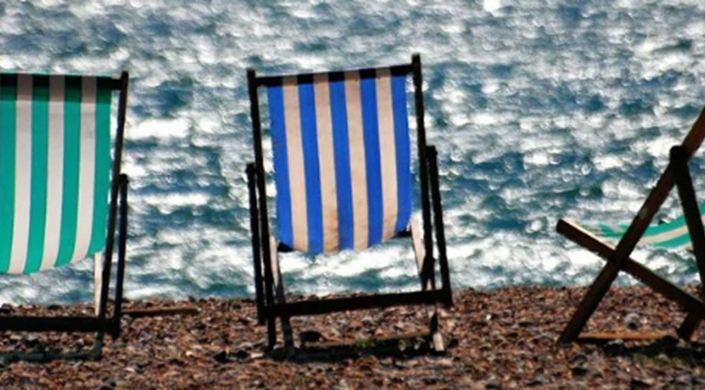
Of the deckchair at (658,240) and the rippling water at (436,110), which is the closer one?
the deckchair at (658,240)

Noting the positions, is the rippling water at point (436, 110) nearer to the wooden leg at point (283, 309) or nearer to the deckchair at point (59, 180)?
the wooden leg at point (283, 309)

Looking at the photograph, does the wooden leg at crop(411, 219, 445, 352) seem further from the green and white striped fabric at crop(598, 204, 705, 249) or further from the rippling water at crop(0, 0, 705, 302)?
the rippling water at crop(0, 0, 705, 302)

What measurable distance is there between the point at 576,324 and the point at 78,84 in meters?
1.63

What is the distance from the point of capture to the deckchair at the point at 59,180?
18.7ft

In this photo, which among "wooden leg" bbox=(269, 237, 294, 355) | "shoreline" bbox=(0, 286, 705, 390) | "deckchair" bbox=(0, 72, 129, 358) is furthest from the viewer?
"wooden leg" bbox=(269, 237, 294, 355)

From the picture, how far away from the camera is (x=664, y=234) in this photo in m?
5.83

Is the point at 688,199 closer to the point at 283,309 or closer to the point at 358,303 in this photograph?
the point at 358,303

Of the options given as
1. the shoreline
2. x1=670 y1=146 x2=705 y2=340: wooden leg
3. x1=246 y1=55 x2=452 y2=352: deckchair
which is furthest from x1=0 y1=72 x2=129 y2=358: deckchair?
x1=670 y1=146 x2=705 y2=340: wooden leg

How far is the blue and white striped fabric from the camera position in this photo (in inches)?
231

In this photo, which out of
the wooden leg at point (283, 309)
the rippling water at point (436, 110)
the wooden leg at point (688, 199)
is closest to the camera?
the wooden leg at point (688, 199)

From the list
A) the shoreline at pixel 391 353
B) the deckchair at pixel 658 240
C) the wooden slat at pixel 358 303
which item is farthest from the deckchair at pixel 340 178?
the deckchair at pixel 658 240

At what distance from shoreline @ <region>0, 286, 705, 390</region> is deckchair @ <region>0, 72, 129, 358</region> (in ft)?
0.82

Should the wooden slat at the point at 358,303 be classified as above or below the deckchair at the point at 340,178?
below

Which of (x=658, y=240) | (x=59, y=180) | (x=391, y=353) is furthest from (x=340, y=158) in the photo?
(x=658, y=240)
